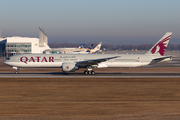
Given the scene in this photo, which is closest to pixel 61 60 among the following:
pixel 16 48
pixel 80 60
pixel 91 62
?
pixel 80 60

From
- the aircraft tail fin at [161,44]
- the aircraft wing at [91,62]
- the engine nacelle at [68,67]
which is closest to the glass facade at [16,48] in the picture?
the aircraft wing at [91,62]

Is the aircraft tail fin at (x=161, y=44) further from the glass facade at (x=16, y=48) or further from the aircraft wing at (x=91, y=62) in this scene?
the glass facade at (x=16, y=48)

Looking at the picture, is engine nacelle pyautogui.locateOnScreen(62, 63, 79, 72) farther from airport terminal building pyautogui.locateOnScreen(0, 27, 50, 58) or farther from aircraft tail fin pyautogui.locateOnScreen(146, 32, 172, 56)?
airport terminal building pyautogui.locateOnScreen(0, 27, 50, 58)

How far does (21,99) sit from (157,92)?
1358 cm

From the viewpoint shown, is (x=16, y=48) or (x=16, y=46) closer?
(x=16, y=48)

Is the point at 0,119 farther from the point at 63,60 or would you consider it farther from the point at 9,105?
the point at 63,60

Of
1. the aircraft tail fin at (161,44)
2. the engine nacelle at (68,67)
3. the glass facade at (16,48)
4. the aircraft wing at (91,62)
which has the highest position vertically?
the glass facade at (16,48)

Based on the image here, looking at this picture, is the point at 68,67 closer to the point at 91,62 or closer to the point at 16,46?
the point at 91,62

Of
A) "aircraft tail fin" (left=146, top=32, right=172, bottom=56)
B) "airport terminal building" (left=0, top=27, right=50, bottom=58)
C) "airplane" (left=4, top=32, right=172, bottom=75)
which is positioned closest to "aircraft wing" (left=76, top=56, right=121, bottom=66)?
"airplane" (left=4, top=32, right=172, bottom=75)

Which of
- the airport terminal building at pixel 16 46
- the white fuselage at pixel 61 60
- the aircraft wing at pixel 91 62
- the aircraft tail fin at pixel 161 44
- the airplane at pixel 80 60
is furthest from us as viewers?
the airport terminal building at pixel 16 46

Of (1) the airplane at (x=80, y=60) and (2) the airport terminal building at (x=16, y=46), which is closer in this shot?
(1) the airplane at (x=80, y=60)

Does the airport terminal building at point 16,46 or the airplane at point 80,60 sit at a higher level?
the airport terminal building at point 16,46

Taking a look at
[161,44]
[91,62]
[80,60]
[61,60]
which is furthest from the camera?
[161,44]

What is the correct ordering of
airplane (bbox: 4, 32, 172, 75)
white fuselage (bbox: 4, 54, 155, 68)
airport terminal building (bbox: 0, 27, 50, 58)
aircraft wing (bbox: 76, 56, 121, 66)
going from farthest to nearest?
airport terminal building (bbox: 0, 27, 50, 58)
white fuselage (bbox: 4, 54, 155, 68)
airplane (bbox: 4, 32, 172, 75)
aircraft wing (bbox: 76, 56, 121, 66)
